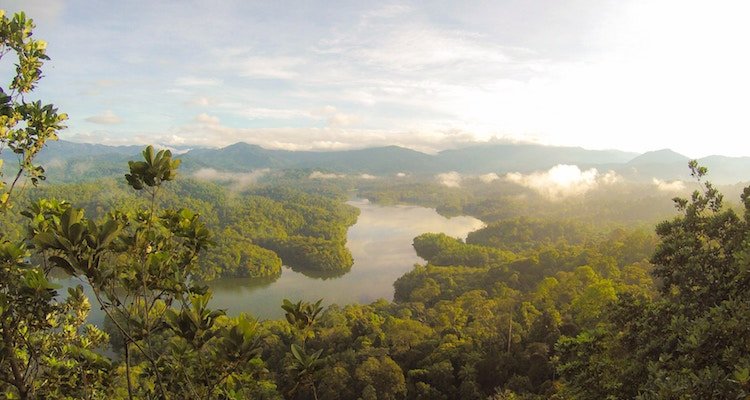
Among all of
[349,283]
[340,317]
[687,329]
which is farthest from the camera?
[349,283]

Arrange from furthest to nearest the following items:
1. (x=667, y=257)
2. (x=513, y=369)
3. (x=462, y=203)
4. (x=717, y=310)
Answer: (x=462, y=203), (x=513, y=369), (x=667, y=257), (x=717, y=310)

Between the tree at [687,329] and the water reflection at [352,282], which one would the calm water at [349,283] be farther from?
the tree at [687,329]

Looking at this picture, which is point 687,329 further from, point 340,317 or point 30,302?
point 340,317

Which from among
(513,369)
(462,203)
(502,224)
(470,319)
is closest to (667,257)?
(513,369)

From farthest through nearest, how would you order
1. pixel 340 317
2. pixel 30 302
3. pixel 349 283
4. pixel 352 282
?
1. pixel 352 282
2. pixel 349 283
3. pixel 340 317
4. pixel 30 302

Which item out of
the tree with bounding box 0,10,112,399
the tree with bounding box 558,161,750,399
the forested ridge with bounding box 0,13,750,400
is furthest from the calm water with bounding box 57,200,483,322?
the tree with bounding box 0,10,112,399

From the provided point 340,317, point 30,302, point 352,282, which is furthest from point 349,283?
point 30,302

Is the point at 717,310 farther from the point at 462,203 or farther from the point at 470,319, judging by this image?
the point at 462,203
